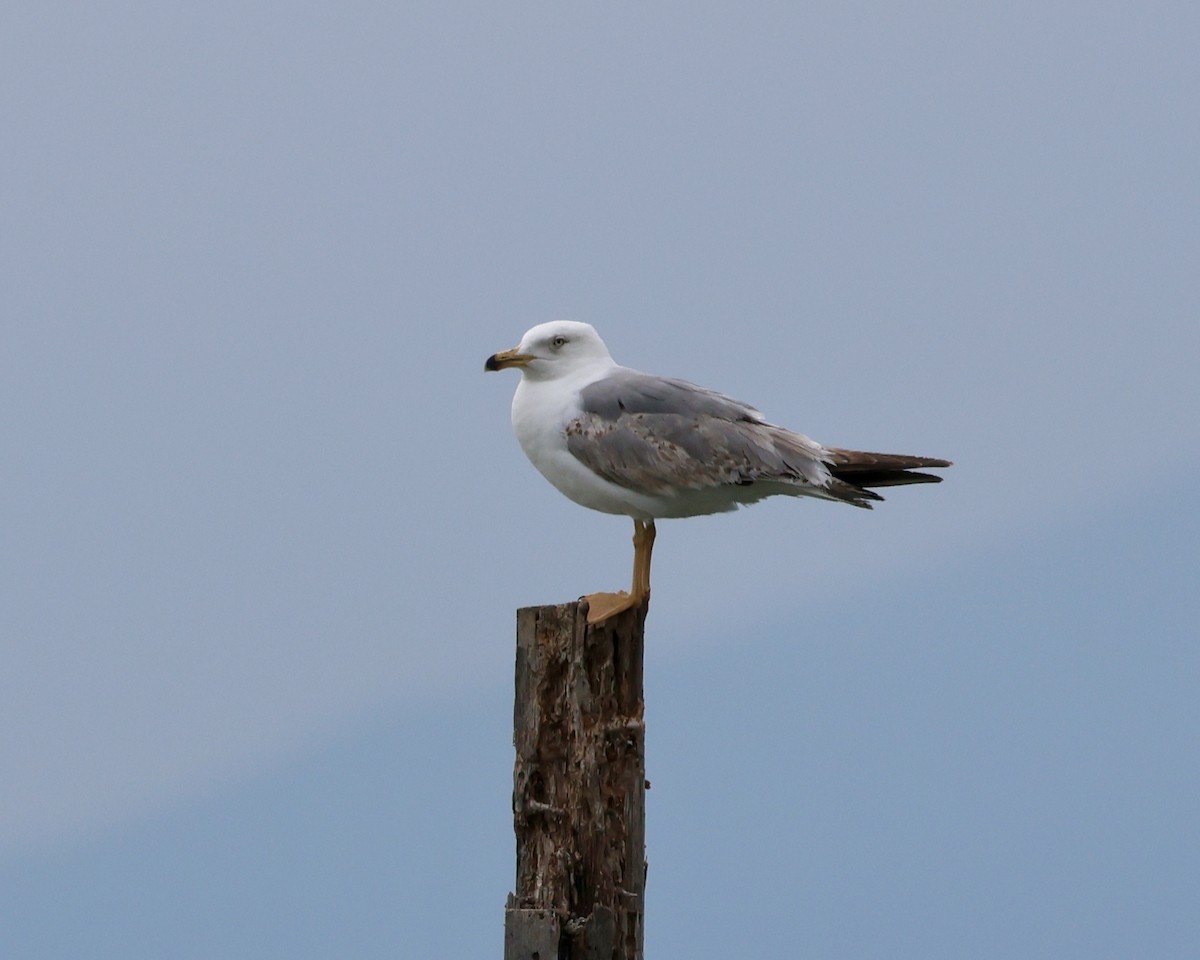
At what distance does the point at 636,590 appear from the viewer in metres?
7.29

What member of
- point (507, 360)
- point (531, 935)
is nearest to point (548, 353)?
point (507, 360)

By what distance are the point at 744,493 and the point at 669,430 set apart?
0.45 meters

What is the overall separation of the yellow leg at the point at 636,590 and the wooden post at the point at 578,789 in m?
0.05

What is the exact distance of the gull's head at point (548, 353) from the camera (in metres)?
7.50

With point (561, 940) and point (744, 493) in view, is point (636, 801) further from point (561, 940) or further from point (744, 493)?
point (744, 493)

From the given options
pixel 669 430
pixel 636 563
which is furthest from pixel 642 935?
pixel 669 430

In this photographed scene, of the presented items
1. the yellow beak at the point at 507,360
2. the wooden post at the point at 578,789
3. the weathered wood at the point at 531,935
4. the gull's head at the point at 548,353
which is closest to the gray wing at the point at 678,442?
the gull's head at the point at 548,353

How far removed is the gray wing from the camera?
278 inches

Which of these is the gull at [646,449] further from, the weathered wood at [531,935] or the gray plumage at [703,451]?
the weathered wood at [531,935]

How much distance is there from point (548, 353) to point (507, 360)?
0.19 m

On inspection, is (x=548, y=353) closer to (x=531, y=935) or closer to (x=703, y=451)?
(x=703, y=451)

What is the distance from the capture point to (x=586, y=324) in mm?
7566

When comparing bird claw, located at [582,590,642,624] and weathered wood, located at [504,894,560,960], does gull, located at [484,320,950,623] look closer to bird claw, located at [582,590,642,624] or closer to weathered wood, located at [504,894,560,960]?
bird claw, located at [582,590,642,624]

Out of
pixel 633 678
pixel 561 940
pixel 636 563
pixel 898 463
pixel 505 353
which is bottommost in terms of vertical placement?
pixel 561 940
